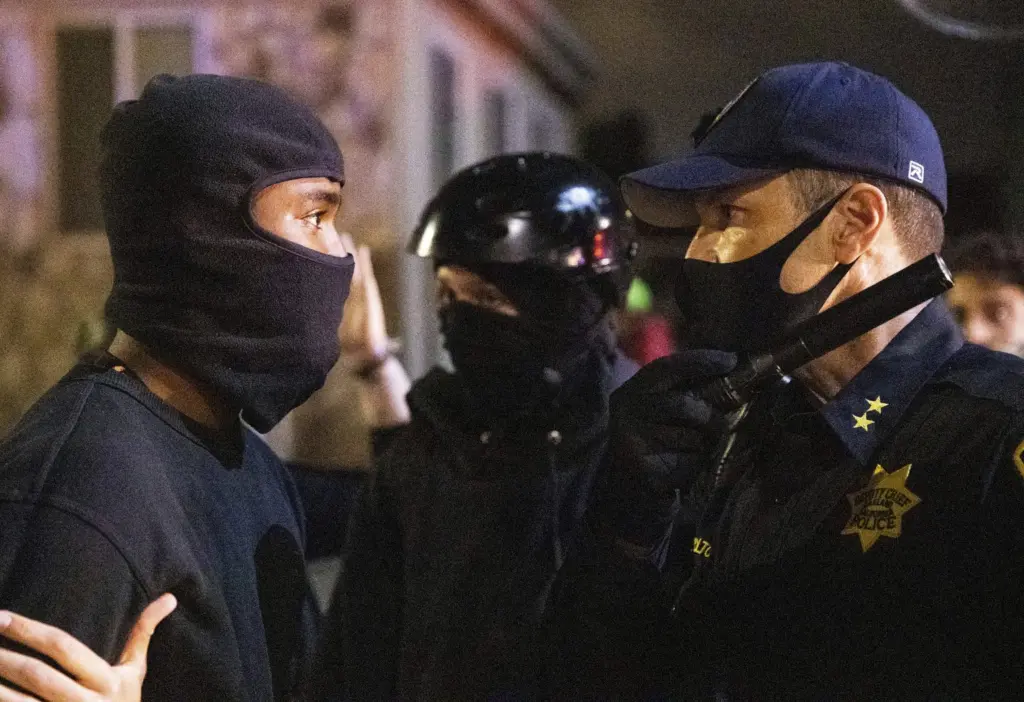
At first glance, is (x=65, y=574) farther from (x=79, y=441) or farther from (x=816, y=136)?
(x=816, y=136)

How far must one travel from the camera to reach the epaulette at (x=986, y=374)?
190cm

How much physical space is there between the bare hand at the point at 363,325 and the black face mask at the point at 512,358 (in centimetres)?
35

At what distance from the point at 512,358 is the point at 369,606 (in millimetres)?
823

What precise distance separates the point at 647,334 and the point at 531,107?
10.3 m

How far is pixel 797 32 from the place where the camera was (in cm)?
393

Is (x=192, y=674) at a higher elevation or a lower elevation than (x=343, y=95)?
higher

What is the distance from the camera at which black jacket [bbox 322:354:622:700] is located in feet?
9.39

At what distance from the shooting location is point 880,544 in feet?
6.29

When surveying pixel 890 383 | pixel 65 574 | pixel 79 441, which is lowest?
pixel 65 574

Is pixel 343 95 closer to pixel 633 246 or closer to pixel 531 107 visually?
pixel 531 107

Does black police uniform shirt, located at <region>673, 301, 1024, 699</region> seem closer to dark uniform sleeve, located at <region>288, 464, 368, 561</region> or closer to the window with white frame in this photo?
dark uniform sleeve, located at <region>288, 464, 368, 561</region>

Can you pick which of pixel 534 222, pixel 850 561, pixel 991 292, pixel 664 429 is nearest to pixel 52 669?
pixel 664 429

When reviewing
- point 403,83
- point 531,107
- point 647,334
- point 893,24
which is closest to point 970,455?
point 893,24

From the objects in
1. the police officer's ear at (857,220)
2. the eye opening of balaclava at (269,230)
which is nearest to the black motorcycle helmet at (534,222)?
the eye opening of balaclava at (269,230)
